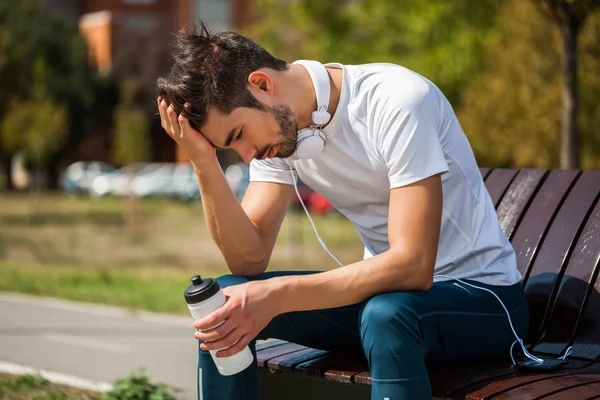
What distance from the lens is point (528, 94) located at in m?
15.8

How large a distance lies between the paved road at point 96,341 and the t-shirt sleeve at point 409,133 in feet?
9.39

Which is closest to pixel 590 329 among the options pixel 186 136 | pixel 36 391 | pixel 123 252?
pixel 186 136

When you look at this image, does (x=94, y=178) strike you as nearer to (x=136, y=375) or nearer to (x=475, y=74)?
(x=475, y=74)

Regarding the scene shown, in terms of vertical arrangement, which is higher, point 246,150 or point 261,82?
point 261,82

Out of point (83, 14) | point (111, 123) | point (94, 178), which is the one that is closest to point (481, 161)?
point (94, 178)

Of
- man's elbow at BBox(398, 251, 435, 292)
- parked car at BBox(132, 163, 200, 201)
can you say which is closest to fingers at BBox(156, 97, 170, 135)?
man's elbow at BBox(398, 251, 435, 292)

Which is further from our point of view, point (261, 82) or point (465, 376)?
point (261, 82)

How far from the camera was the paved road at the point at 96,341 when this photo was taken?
6023 millimetres

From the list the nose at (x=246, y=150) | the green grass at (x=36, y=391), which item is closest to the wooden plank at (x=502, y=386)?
the nose at (x=246, y=150)

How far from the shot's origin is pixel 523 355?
2.95 meters

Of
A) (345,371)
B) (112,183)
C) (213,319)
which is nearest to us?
(213,319)

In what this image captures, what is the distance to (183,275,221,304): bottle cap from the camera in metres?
2.62

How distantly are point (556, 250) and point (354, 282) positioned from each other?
1.09 m

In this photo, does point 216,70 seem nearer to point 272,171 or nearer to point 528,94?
point 272,171
